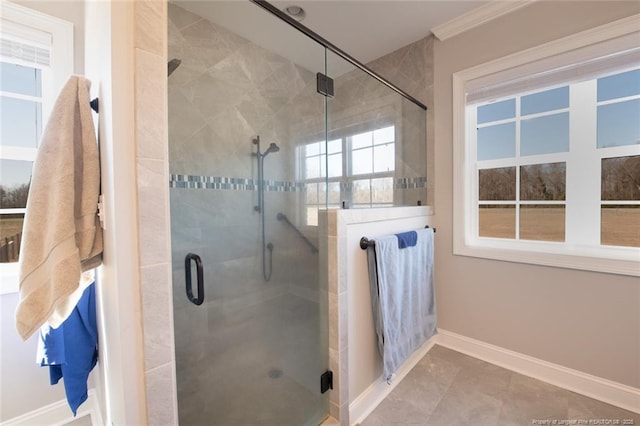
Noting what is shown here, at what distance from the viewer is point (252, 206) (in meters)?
1.36

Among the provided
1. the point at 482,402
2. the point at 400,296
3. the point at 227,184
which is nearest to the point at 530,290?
the point at 482,402

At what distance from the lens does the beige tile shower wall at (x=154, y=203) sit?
2.47 feet

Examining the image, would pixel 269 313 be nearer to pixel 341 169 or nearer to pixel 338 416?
pixel 338 416

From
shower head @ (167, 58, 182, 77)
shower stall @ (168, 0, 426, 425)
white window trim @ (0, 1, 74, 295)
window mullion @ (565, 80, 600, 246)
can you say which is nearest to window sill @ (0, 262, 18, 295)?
white window trim @ (0, 1, 74, 295)

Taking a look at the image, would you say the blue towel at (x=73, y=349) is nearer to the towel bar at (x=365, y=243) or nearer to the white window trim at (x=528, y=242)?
the towel bar at (x=365, y=243)

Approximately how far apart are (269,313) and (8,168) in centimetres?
179

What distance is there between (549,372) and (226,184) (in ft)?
8.01

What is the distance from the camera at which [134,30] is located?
2.44 ft

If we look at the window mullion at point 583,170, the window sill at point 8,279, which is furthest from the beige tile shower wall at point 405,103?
the window sill at point 8,279

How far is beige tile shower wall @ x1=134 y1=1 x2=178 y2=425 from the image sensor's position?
0.75 metres

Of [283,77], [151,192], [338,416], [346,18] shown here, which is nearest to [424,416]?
[338,416]

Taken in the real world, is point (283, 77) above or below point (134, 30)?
above

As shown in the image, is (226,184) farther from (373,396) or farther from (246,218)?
(373,396)

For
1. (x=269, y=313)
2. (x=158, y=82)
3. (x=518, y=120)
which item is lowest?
(x=269, y=313)
